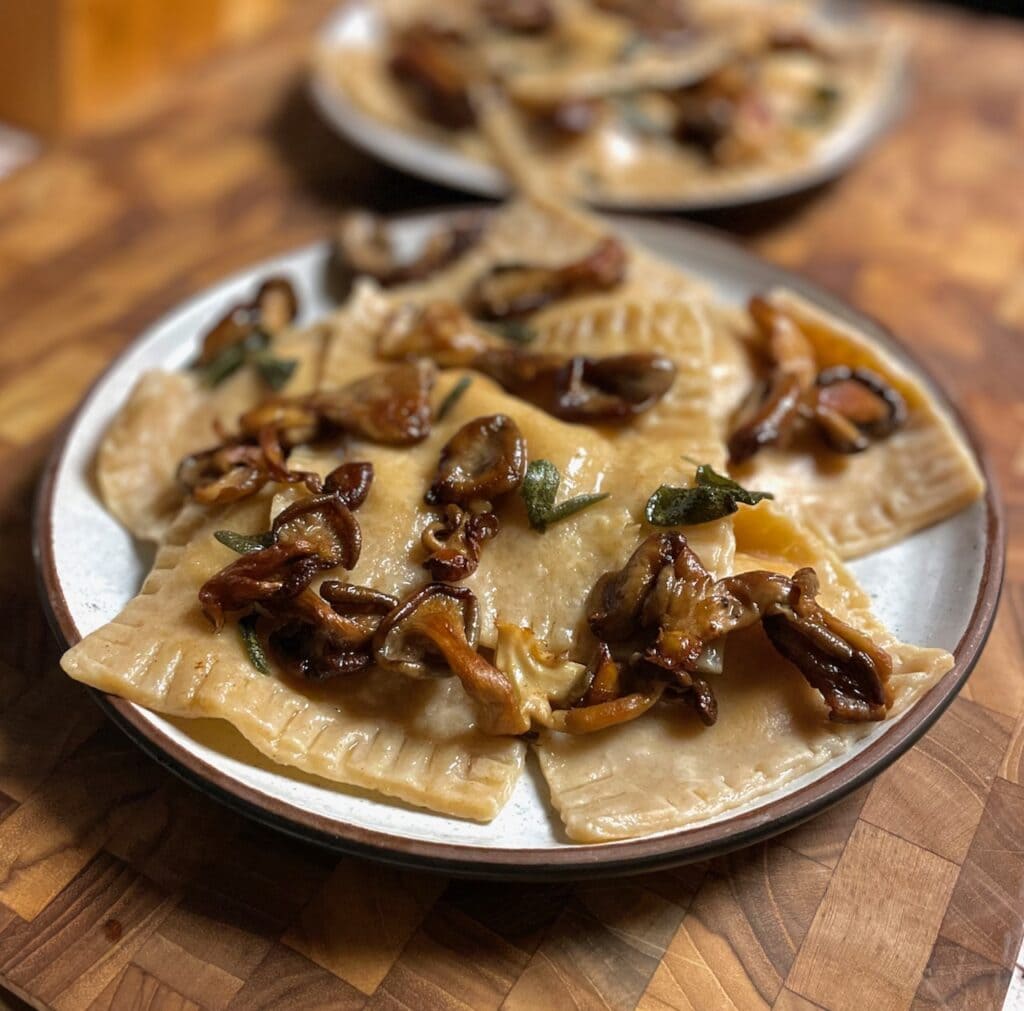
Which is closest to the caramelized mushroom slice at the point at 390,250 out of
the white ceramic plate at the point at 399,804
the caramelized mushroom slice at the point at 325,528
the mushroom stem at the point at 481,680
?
the white ceramic plate at the point at 399,804

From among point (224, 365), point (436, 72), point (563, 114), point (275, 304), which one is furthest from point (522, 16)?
point (224, 365)

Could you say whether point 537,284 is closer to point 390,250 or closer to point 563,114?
point 390,250

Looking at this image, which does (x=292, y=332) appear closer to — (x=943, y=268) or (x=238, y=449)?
(x=238, y=449)

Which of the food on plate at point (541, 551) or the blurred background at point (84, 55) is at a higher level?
the food on plate at point (541, 551)

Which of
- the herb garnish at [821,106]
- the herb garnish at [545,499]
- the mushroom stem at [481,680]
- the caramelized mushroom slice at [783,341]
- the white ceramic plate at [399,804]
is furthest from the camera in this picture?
the herb garnish at [821,106]

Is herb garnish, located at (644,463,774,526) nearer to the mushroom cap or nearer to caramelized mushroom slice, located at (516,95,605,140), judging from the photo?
the mushroom cap

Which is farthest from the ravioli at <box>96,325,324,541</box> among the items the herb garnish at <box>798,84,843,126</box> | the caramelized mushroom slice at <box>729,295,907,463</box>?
the herb garnish at <box>798,84,843,126</box>

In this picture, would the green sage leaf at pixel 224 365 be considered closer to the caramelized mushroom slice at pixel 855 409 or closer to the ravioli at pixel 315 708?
the ravioli at pixel 315 708
